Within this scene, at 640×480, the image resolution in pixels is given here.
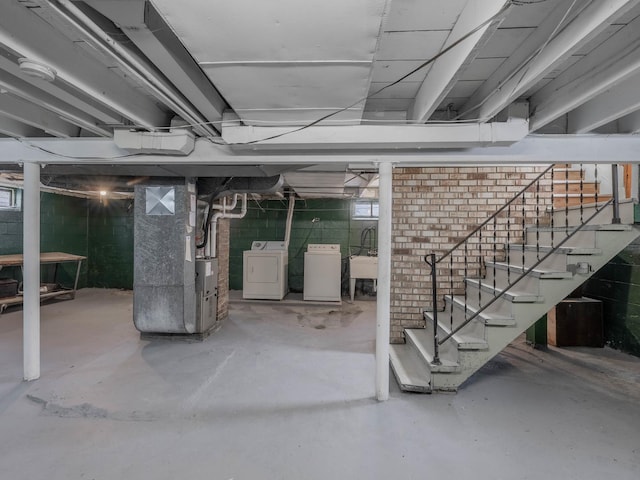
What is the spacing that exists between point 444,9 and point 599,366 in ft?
12.0

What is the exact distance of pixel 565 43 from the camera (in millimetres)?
1346

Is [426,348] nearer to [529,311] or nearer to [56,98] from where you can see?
[529,311]

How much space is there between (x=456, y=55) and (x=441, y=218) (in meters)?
2.37

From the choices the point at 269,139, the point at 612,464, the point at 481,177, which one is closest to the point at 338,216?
the point at 481,177

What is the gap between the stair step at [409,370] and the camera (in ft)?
8.45

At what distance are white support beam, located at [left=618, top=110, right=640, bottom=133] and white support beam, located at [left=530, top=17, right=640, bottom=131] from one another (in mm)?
830

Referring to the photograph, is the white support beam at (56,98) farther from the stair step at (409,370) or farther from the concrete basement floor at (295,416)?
the stair step at (409,370)

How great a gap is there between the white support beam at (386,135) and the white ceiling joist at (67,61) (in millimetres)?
616

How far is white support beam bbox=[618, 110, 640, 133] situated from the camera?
90.8 inches

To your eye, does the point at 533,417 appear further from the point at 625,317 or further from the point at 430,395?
the point at 625,317

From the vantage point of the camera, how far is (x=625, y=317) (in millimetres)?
3496

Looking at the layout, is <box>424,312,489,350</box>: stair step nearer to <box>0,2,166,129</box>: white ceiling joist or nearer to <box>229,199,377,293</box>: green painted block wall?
<box>0,2,166,129</box>: white ceiling joist

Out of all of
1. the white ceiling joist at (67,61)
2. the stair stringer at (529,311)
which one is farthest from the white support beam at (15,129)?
the stair stringer at (529,311)

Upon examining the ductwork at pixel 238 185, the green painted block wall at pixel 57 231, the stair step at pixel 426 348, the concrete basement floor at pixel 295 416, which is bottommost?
the concrete basement floor at pixel 295 416
